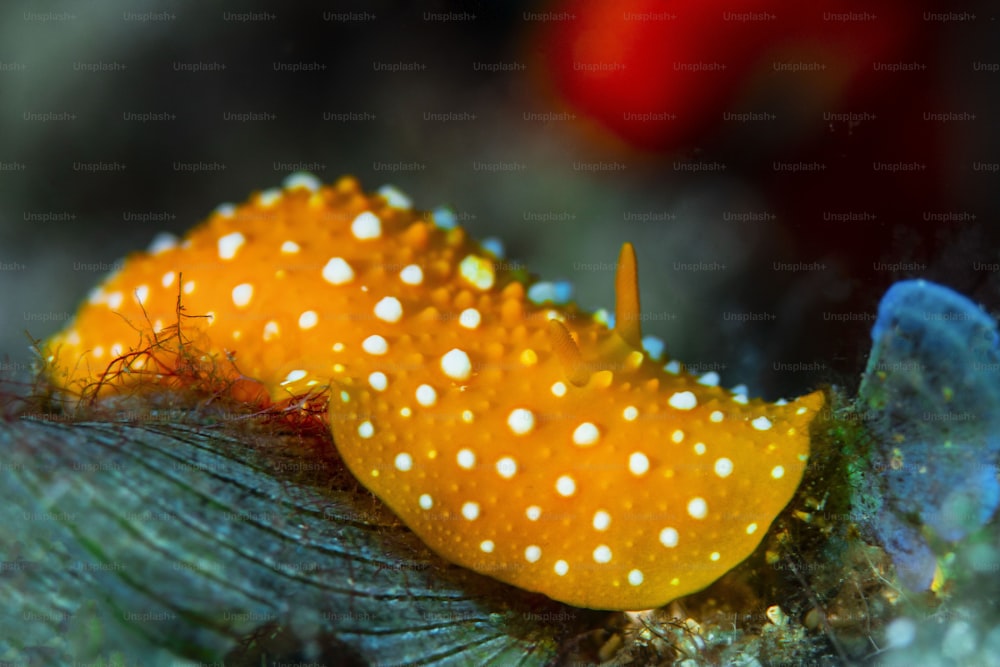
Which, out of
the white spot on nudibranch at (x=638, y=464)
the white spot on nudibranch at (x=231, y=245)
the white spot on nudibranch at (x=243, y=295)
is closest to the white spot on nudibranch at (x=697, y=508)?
the white spot on nudibranch at (x=638, y=464)

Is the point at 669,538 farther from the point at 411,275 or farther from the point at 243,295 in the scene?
the point at 243,295

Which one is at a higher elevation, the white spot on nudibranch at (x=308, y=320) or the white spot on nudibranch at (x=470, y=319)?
the white spot on nudibranch at (x=308, y=320)

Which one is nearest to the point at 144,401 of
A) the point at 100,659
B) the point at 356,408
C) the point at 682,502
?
the point at 356,408

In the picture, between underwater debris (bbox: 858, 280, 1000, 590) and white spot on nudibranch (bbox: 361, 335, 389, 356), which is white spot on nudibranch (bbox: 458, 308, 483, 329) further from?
underwater debris (bbox: 858, 280, 1000, 590)

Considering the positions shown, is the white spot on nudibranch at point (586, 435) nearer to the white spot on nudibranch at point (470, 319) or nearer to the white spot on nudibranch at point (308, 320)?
the white spot on nudibranch at point (470, 319)

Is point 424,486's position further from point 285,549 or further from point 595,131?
point 595,131

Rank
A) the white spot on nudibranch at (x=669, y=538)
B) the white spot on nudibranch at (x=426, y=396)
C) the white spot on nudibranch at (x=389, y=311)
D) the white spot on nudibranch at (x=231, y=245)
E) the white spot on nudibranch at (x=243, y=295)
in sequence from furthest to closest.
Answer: the white spot on nudibranch at (x=231, y=245)
the white spot on nudibranch at (x=243, y=295)
the white spot on nudibranch at (x=389, y=311)
the white spot on nudibranch at (x=426, y=396)
the white spot on nudibranch at (x=669, y=538)

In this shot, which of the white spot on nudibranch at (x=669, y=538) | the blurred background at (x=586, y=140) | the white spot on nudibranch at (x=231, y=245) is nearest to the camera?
the white spot on nudibranch at (x=669, y=538)
